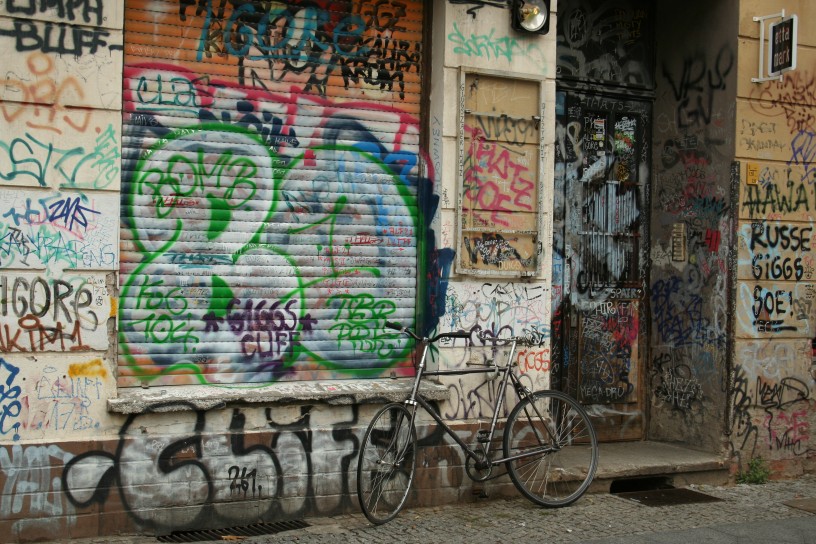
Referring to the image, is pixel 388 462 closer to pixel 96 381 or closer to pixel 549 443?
pixel 549 443

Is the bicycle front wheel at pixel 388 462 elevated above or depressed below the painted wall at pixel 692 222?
below

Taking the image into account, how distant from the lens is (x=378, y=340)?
22.5ft

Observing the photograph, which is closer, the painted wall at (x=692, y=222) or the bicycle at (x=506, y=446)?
the bicycle at (x=506, y=446)

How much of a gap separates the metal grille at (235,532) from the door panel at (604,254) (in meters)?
3.07

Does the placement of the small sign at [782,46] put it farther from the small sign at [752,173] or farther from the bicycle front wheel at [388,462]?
the bicycle front wheel at [388,462]

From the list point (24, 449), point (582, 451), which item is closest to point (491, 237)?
point (582, 451)

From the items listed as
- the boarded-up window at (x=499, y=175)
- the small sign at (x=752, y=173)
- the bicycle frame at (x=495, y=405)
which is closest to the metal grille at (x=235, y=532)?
the bicycle frame at (x=495, y=405)

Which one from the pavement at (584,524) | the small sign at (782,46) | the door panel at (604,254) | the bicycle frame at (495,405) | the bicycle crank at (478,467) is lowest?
the pavement at (584,524)

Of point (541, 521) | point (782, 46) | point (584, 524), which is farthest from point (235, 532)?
point (782, 46)

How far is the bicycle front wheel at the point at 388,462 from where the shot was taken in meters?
5.99

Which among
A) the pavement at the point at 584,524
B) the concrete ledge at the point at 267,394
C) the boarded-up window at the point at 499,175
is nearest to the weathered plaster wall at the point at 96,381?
the concrete ledge at the point at 267,394

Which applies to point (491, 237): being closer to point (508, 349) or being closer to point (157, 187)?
point (508, 349)

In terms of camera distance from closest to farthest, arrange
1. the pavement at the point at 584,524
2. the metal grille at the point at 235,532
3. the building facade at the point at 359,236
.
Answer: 1. the building facade at the point at 359,236
2. the metal grille at the point at 235,532
3. the pavement at the point at 584,524

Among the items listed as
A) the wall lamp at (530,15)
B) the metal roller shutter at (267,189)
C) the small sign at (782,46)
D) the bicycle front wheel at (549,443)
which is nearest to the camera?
the metal roller shutter at (267,189)
